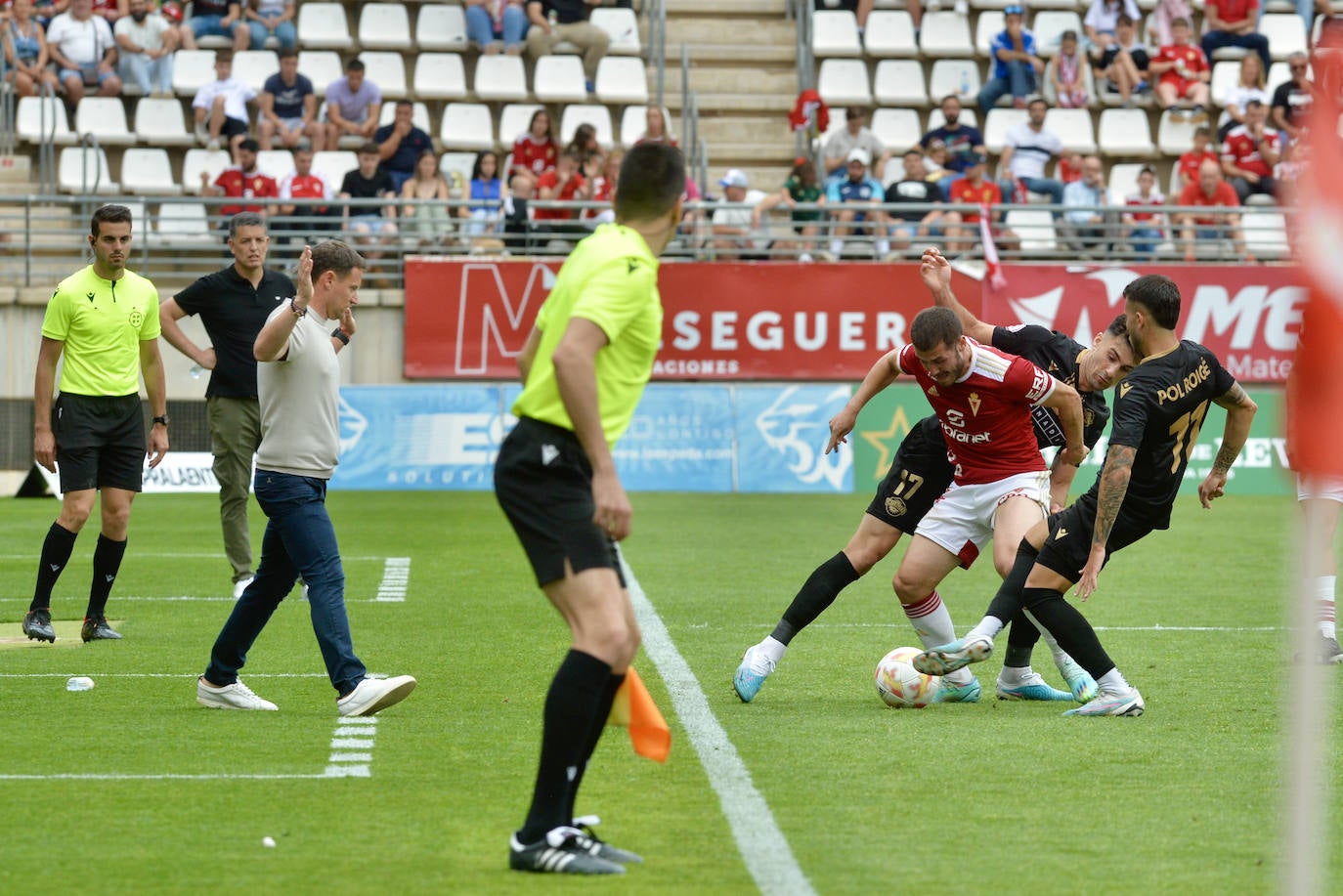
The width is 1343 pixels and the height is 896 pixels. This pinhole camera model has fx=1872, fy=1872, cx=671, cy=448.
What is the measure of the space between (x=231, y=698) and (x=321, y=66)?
1980cm

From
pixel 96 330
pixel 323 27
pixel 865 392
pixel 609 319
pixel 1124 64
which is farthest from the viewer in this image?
pixel 1124 64

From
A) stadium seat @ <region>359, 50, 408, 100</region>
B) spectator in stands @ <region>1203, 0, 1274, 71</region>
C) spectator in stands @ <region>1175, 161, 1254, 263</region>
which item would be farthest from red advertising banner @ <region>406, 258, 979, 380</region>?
spectator in stands @ <region>1203, 0, 1274, 71</region>

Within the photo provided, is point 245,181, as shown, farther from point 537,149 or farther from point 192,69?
point 537,149

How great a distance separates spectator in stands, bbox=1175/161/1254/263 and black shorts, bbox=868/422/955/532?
15.7 m

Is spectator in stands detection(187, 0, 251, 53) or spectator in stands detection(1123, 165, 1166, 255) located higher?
spectator in stands detection(187, 0, 251, 53)

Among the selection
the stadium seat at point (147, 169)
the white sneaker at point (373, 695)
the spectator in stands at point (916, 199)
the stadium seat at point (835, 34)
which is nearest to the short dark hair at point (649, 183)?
the white sneaker at point (373, 695)

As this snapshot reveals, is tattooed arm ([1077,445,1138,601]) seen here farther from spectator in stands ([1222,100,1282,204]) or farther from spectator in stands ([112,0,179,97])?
spectator in stands ([112,0,179,97])

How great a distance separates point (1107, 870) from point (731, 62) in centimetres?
2480

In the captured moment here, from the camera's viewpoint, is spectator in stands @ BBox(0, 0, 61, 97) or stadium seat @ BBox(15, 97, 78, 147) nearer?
stadium seat @ BBox(15, 97, 78, 147)

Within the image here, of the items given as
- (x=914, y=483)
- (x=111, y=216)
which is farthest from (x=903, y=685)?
(x=111, y=216)

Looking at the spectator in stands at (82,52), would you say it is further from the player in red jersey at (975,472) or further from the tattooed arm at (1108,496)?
the tattooed arm at (1108,496)

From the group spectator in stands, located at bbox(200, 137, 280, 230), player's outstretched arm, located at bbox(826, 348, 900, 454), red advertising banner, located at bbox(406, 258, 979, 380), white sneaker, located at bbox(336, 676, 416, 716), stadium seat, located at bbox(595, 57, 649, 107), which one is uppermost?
stadium seat, located at bbox(595, 57, 649, 107)

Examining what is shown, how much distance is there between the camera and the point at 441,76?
26.5 meters

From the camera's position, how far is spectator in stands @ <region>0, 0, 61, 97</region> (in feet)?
80.5
